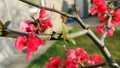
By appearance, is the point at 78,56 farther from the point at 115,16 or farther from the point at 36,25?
the point at 36,25

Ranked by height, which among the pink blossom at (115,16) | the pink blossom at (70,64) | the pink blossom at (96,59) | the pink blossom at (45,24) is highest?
the pink blossom at (45,24)

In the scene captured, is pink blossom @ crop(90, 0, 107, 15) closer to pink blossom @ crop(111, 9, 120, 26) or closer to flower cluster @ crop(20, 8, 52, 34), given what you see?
pink blossom @ crop(111, 9, 120, 26)

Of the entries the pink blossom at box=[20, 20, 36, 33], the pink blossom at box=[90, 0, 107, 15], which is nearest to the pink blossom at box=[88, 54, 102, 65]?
the pink blossom at box=[90, 0, 107, 15]

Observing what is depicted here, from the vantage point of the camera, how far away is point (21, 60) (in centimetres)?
718

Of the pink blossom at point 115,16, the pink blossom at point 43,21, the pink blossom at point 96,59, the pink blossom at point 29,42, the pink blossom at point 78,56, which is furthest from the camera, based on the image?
the pink blossom at point 96,59

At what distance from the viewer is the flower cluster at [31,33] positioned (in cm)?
122

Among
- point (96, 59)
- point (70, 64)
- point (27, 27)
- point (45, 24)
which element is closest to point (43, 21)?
point (45, 24)

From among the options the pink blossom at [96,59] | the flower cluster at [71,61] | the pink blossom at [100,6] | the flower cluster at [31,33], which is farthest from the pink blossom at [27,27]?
the pink blossom at [96,59]

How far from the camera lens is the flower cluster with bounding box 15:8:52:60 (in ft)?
4.01

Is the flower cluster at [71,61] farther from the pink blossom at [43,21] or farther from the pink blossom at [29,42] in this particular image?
the pink blossom at [29,42]

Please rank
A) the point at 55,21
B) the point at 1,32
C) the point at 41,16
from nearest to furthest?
the point at 1,32
the point at 41,16
the point at 55,21

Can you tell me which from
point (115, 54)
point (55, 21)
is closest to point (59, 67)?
point (115, 54)

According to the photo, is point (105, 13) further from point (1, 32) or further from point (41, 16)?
point (1, 32)

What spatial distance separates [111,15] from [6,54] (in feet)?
19.8
